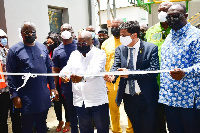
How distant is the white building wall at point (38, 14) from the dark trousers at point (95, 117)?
4050 mm

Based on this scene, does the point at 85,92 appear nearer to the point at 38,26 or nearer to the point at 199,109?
the point at 199,109

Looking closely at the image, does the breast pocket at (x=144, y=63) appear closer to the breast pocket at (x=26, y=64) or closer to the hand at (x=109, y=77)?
the hand at (x=109, y=77)

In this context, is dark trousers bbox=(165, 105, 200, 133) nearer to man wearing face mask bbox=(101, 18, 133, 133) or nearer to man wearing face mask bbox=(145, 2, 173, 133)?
man wearing face mask bbox=(145, 2, 173, 133)

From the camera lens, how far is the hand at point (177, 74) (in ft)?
7.77

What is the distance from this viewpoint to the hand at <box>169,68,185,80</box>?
2.37m

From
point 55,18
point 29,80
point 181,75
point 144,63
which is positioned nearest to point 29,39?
point 29,80

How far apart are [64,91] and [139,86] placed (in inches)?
62.9

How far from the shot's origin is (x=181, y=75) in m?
2.38

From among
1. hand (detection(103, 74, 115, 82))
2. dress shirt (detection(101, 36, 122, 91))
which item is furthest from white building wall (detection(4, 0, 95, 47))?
hand (detection(103, 74, 115, 82))

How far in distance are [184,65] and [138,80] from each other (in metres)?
0.66

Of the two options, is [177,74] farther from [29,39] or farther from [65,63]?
[65,63]

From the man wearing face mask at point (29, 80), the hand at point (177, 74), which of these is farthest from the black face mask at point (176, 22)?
the man wearing face mask at point (29, 80)

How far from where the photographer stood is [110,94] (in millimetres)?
4238

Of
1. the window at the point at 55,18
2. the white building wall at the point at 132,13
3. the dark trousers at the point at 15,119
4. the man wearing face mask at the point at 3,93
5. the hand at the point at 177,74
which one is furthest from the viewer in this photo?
the white building wall at the point at 132,13
